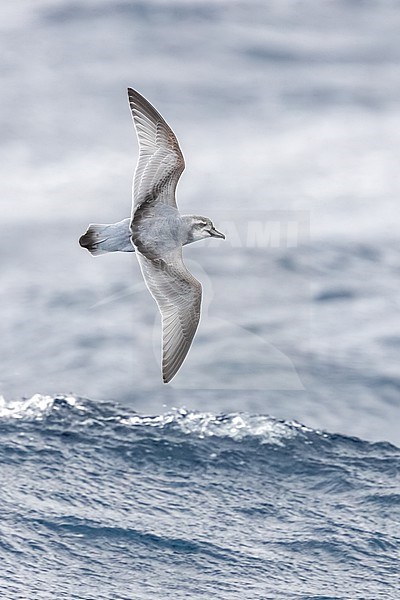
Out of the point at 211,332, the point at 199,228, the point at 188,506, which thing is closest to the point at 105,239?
the point at 199,228

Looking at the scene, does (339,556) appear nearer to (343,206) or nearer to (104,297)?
(104,297)

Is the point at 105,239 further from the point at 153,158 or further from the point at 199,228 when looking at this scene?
the point at 153,158

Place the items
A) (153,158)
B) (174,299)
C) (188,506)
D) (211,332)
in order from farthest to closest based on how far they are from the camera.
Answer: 1. (211,332)
2. (188,506)
3. (153,158)
4. (174,299)

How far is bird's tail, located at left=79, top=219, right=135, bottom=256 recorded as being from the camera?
9734 millimetres

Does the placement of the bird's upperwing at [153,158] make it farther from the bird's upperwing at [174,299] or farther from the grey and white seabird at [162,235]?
the bird's upperwing at [174,299]

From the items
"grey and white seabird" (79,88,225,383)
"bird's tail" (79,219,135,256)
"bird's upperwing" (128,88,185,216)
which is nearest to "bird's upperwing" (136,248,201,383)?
"grey and white seabird" (79,88,225,383)

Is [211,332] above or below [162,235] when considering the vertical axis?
below

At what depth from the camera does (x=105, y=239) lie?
9781 millimetres

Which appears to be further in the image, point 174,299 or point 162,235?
point 174,299

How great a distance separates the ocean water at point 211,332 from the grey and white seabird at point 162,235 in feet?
13.6

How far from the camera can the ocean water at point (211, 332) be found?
14180 mm

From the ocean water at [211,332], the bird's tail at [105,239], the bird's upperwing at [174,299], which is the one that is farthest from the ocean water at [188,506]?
the bird's tail at [105,239]

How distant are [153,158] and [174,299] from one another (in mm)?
1127

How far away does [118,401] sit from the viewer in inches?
615
